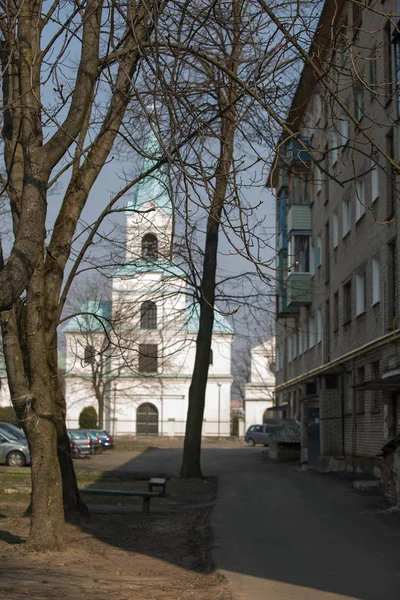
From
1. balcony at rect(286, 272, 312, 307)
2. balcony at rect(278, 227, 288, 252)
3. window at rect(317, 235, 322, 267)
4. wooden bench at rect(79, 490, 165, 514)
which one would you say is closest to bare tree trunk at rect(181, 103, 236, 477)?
wooden bench at rect(79, 490, 165, 514)

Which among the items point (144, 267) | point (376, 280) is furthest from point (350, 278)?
point (144, 267)

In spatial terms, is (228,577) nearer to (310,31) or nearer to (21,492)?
(310,31)

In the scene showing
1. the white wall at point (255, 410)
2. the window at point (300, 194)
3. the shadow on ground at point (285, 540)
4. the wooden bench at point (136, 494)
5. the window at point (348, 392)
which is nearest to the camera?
the shadow on ground at point (285, 540)

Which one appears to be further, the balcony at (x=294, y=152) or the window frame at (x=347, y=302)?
the window frame at (x=347, y=302)

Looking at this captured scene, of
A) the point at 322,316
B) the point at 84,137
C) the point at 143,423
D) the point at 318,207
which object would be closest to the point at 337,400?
the point at 322,316

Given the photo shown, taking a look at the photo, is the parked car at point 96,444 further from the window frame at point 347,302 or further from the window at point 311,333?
the window frame at point 347,302

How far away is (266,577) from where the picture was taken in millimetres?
8203

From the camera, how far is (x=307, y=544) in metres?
10.3

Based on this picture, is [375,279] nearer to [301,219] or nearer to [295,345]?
[301,219]

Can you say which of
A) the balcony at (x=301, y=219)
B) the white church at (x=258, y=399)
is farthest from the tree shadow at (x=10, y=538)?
the white church at (x=258, y=399)

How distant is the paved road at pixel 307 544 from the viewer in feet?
25.2

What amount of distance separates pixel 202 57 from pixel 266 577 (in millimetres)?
5285

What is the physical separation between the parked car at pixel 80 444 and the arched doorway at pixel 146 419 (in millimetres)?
26458

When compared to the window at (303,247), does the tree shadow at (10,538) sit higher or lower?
lower
